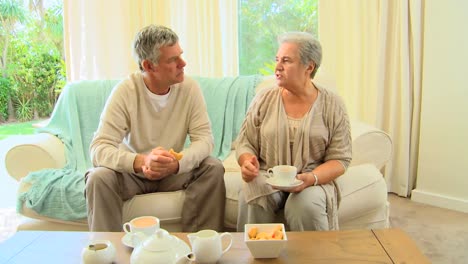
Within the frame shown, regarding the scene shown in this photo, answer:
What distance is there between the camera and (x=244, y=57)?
3.55 m

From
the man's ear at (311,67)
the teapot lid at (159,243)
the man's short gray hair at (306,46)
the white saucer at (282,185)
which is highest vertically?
the man's short gray hair at (306,46)

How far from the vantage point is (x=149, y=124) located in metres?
2.06

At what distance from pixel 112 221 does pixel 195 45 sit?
6.32 feet

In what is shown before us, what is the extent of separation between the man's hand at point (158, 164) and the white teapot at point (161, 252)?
63 cm

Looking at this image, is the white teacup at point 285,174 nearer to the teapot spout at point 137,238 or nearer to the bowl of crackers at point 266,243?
the bowl of crackers at point 266,243

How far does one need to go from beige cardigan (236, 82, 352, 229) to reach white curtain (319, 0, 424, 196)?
129cm

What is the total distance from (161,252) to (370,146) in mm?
1408

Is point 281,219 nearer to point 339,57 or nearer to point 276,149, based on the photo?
point 276,149

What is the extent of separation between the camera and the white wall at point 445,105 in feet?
8.83

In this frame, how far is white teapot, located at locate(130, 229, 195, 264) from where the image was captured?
113 cm

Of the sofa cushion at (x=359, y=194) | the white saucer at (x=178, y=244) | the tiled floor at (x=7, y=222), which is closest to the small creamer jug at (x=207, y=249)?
the white saucer at (x=178, y=244)

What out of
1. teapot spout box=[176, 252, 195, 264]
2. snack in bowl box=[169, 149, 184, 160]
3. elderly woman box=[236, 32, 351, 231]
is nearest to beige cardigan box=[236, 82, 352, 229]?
elderly woman box=[236, 32, 351, 231]

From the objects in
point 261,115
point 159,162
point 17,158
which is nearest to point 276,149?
point 261,115

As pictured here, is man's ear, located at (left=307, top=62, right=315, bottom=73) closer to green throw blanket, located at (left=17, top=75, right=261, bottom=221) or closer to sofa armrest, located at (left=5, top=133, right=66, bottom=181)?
green throw blanket, located at (left=17, top=75, right=261, bottom=221)
